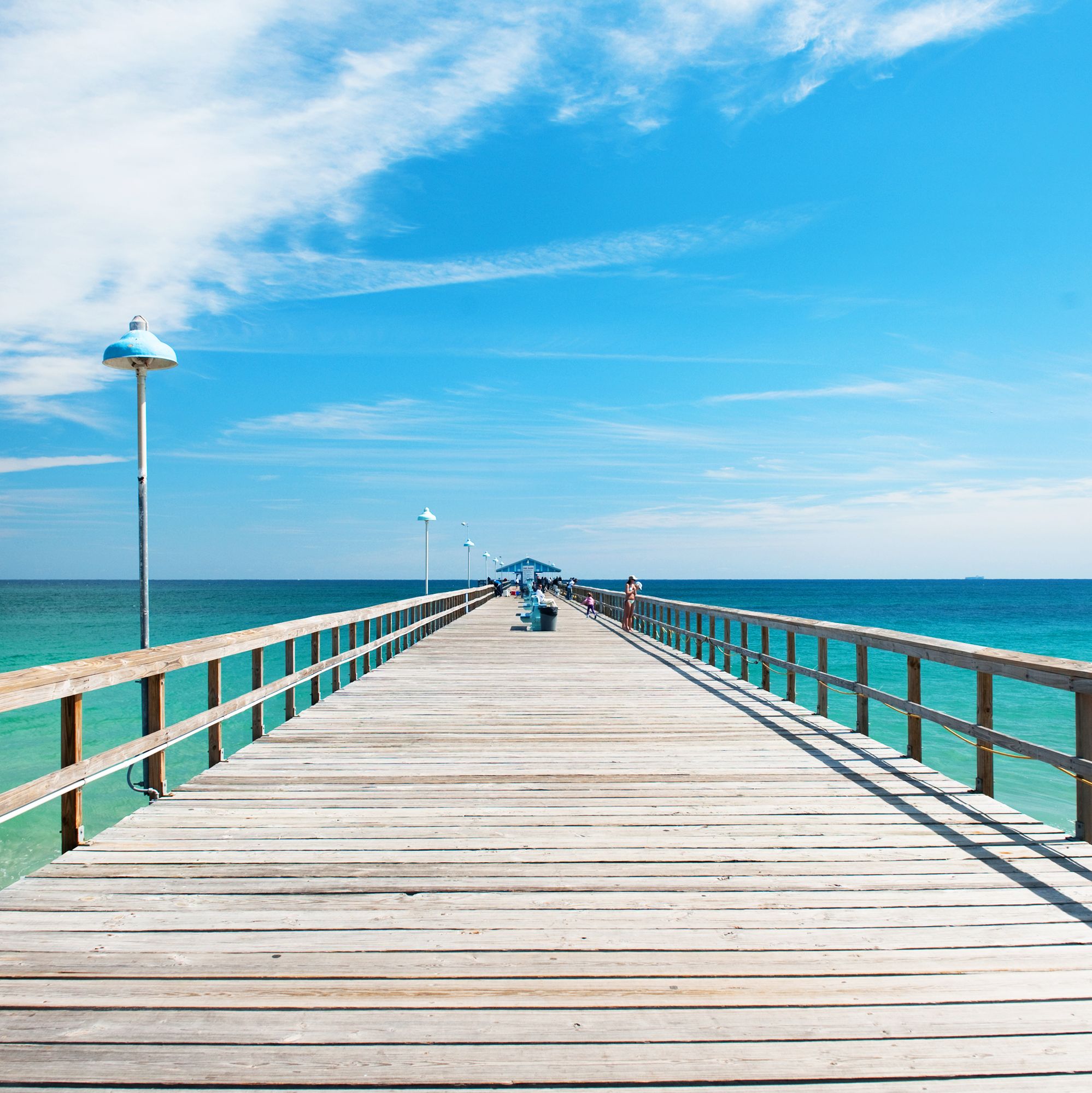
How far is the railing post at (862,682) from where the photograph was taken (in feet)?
20.3

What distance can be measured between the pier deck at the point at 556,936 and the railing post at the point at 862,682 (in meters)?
0.90

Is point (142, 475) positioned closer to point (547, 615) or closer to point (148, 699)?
point (148, 699)

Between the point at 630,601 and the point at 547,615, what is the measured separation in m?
2.16

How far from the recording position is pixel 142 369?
662cm

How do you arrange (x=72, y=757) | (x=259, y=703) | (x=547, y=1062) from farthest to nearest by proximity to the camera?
(x=259, y=703) < (x=72, y=757) < (x=547, y=1062)

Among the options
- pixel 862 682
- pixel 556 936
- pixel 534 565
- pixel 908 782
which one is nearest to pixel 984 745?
pixel 908 782

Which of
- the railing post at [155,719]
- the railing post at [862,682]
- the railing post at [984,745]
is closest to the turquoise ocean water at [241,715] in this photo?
the railing post at [155,719]

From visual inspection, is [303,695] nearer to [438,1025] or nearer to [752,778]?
[752,778]

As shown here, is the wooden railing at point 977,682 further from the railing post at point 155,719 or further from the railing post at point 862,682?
the railing post at point 155,719

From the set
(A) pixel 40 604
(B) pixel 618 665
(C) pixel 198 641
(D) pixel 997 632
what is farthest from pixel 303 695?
(A) pixel 40 604

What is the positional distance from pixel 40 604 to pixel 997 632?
108 metres

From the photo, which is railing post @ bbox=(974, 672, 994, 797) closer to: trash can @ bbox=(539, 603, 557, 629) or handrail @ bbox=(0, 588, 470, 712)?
handrail @ bbox=(0, 588, 470, 712)

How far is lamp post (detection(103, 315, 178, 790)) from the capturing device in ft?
21.0

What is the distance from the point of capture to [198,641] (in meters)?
5.16
